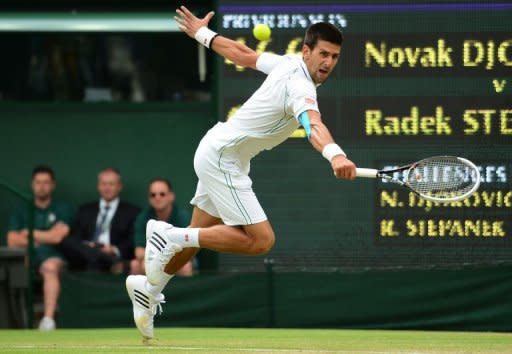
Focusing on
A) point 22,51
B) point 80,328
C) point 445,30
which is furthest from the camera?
point 22,51

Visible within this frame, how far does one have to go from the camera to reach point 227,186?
815 cm

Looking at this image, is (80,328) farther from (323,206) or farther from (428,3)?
(428,3)

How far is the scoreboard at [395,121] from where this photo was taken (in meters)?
11.2

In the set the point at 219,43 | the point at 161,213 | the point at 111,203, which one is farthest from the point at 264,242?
the point at 111,203

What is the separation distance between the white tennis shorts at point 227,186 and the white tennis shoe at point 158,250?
0.37 m

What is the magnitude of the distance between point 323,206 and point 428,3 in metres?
2.10

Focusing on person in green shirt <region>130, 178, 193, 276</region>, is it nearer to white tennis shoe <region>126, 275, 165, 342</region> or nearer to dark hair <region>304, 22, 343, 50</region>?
white tennis shoe <region>126, 275, 165, 342</region>

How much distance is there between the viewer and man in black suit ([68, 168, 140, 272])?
1235 centimetres

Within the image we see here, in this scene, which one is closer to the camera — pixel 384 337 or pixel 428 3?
pixel 384 337

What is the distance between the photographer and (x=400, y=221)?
11.3m

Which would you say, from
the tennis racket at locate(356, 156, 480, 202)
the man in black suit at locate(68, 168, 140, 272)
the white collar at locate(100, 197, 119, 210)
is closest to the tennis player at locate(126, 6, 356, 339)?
the tennis racket at locate(356, 156, 480, 202)

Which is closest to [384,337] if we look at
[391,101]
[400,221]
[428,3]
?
[400,221]

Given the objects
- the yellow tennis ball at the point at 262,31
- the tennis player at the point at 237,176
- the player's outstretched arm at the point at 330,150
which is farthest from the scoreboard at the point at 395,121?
the player's outstretched arm at the point at 330,150

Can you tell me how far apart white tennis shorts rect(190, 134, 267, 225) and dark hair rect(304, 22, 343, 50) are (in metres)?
0.90
